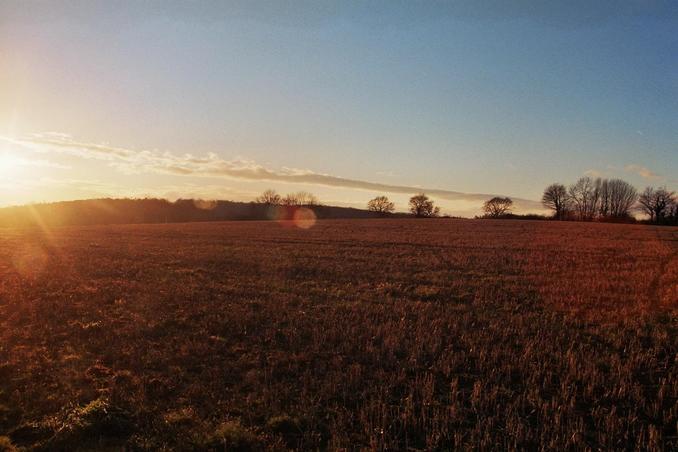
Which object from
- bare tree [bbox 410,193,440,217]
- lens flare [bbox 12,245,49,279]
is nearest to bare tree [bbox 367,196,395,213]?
bare tree [bbox 410,193,440,217]

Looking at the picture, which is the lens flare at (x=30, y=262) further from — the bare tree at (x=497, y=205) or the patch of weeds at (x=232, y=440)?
the bare tree at (x=497, y=205)

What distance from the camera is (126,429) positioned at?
6.05 m

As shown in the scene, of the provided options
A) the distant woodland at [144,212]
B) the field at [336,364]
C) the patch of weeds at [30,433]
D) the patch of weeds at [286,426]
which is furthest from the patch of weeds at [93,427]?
the distant woodland at [144,212]

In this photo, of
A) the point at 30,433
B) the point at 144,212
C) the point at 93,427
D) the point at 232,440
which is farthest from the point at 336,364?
the point at 144,212

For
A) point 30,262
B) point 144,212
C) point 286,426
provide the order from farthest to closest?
point 144,212 → point 30,262 → point 286,426

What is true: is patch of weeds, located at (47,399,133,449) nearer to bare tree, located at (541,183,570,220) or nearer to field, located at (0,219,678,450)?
field, located at (0,219,678,450)

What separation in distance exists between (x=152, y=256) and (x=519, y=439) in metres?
25.0

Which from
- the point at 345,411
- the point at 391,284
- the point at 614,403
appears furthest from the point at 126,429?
the point at 391,284

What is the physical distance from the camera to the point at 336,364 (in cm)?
839

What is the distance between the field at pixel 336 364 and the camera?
234 inches

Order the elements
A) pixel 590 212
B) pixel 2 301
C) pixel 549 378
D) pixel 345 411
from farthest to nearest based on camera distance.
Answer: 1. pixel 590 212
2. pixel 2 301
3. pixel 549 378
4. pixel 345 411

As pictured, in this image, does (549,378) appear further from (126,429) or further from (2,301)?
(2,301)

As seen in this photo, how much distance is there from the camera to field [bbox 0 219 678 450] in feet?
19.5

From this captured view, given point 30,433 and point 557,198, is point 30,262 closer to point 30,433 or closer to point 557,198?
point 30,433
